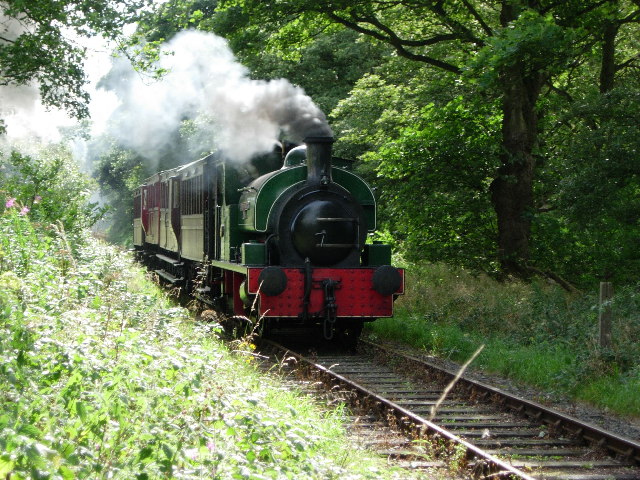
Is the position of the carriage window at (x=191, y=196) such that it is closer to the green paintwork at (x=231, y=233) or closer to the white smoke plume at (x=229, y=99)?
the white smoke plume at (x=229, y=99)

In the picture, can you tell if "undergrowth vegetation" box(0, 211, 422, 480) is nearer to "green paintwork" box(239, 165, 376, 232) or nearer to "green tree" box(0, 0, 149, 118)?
"green paintwork" box(239, 165, 376, 232)

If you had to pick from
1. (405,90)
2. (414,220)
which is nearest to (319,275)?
(414,220)

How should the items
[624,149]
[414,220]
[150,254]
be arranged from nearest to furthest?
[624,149] → [414,220] → [150,254]

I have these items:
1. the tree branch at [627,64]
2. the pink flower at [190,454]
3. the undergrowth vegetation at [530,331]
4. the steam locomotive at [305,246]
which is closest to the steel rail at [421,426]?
the steam locomotive at [305,246]

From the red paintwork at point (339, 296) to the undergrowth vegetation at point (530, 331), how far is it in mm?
1082

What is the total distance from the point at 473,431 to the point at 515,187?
10341 millimetres

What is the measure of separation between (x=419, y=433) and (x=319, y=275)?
4.13 m

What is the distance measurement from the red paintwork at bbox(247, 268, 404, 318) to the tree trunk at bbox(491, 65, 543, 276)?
6.30m

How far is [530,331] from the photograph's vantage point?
38.0 ft

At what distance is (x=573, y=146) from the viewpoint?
14.0 metres

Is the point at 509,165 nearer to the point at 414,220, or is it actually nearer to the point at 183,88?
the point at 414,220

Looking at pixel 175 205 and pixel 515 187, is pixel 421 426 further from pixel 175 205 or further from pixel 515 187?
pixel 175 205

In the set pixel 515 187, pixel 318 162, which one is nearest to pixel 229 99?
pixel 318 162

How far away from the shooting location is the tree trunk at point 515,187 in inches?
640
